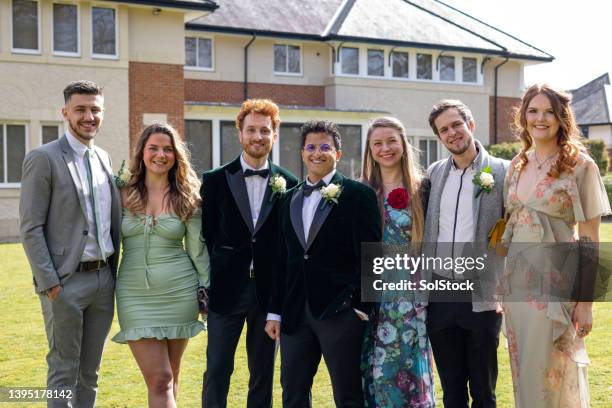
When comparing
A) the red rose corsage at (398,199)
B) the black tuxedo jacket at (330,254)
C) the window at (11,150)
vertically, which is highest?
the window at (11,150)

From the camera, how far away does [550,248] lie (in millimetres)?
4715

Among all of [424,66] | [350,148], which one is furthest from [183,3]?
[424,66]

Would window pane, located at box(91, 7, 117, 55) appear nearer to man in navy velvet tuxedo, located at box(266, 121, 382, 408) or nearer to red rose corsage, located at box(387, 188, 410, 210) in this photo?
man in navy velvet tuxedo, located at box(266, 121, 382, 408)

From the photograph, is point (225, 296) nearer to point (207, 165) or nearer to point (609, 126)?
point (207, 165)

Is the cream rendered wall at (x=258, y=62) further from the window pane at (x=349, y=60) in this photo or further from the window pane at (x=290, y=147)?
the window pane at (x=290, y=147)

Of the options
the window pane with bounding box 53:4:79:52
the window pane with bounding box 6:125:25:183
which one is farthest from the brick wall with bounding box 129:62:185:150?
the window pane with bounding box 6:125:25:183

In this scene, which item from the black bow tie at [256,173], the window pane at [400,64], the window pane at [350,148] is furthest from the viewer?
the window pane at [400,64]

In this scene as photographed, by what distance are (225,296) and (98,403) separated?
6.07ft

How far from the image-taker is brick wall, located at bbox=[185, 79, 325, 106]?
2736 cm

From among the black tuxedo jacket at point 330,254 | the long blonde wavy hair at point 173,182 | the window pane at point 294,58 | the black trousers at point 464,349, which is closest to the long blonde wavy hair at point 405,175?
the black tuxedo jacket at point 330,254

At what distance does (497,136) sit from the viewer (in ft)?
109

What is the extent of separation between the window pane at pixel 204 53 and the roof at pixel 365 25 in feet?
2.33

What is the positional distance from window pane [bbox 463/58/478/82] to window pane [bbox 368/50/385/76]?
4182mm

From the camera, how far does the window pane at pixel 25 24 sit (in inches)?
799
